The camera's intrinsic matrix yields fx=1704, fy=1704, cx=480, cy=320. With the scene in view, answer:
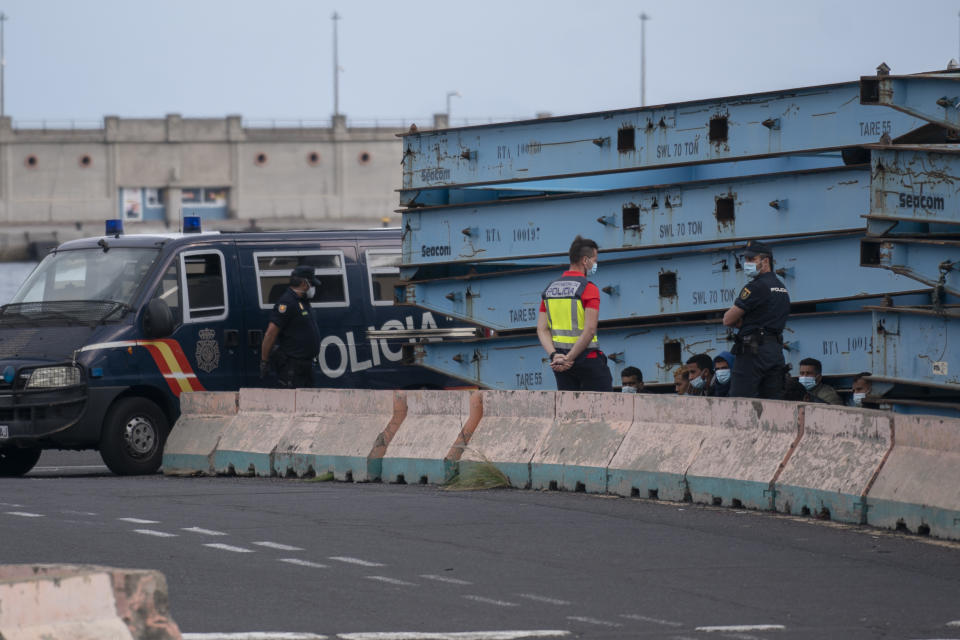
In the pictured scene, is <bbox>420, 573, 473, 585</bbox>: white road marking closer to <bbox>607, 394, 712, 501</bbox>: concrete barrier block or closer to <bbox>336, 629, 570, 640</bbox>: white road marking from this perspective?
<bbox>336, 629, 570, 640</bbox>: white road marking

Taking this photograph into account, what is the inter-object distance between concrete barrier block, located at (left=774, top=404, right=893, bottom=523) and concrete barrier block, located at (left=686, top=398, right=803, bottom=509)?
106 mm

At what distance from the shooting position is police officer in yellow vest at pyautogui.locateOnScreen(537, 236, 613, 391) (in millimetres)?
13219

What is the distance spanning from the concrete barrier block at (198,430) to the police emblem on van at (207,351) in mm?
1004

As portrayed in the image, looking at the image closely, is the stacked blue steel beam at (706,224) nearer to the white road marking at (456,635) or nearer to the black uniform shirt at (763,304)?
the black uniform shirt at (763,304)

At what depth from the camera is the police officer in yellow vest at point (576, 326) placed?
13.2 m

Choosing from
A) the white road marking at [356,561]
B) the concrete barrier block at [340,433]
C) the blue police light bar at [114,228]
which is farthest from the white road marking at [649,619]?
the blue police light bar at [114,228]

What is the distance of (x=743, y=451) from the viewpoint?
11.4 meters

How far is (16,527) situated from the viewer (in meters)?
10.5

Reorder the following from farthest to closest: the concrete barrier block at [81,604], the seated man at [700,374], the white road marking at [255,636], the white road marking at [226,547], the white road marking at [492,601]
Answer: the seated man at [700,374] → the white road marking at [226,547] → the white road marking at [492,601] → the white road marking at [255,636] → the concrete barrier block at [81,604]

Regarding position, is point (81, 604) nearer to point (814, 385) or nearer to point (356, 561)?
point (356, 561)

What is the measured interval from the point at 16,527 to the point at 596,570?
3.91 metres

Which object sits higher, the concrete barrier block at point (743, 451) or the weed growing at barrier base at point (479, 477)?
the concrete barrier block at point (743, 451)

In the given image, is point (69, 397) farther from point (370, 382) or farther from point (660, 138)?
point (660, 138)

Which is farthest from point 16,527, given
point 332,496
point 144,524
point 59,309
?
point 59,309
